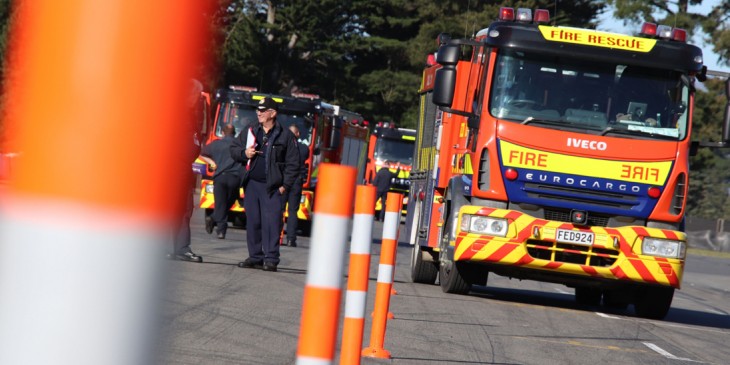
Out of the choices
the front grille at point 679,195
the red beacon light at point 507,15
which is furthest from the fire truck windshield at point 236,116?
the front grille at point 679,195

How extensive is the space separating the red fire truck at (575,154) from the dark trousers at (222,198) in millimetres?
7671

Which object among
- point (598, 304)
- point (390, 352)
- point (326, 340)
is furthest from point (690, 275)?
point (326, 340)

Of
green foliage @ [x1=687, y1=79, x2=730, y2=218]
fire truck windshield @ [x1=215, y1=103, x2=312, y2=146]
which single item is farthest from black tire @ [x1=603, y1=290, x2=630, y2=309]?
green foliage @ [x1=687, y1=79, x2=730, y2=218]

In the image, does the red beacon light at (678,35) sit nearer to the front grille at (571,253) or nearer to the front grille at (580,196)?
the front grille at (580,196)

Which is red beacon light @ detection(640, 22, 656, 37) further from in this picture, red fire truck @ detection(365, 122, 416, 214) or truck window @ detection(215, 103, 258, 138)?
red fire truck @ detection(365, 122, 416, 214)

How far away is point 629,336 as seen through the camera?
35.3 feet

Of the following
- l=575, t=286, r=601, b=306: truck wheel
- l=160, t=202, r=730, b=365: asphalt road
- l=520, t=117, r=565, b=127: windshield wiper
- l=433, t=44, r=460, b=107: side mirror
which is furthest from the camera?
l=575, t=286, r=601, b=306: truck wheel

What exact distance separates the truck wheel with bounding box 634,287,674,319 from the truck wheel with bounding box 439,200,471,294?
1878 millimetres

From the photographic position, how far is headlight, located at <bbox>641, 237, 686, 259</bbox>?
12.3 metres

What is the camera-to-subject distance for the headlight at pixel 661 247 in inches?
483

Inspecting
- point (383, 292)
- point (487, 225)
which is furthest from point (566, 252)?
point (383, 292)

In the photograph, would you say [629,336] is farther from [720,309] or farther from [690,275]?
[690,275]

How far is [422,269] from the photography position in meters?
14.9

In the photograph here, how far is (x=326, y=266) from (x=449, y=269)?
10.6 metres
